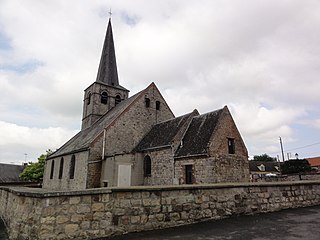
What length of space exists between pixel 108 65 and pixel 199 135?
19.9m

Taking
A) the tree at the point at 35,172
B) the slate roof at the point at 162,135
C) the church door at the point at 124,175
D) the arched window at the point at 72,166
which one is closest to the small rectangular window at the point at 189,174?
the slate roof at the point at 162,135

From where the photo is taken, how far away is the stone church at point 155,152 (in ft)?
47.9

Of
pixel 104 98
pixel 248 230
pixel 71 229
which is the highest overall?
pixel 104 98

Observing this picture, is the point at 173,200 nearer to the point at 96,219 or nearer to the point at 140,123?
the point at 96,219

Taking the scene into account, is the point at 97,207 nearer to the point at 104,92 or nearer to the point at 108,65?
the point at 104,92

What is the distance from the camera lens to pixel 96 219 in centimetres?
497

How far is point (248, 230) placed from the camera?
533cm

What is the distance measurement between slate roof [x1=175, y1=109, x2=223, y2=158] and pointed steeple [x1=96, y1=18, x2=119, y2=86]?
16040 mm

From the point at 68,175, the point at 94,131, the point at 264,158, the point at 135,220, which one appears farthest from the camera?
the point at 264,158

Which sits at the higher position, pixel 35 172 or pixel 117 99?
pixel 117 99

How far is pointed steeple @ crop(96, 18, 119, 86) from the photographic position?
2973 centimetres

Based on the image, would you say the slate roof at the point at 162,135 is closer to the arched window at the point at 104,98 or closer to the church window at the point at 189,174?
the church window at the point at 189,174

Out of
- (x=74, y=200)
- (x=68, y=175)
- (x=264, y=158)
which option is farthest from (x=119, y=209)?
(x=264, y=158)

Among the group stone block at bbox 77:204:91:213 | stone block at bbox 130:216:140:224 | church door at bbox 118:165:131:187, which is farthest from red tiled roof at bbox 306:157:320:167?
stone block at bbox 77:204:91:213
